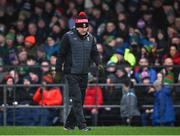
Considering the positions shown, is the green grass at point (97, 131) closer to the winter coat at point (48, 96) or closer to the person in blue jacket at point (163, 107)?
the person in blue jacket at point (163, 107)

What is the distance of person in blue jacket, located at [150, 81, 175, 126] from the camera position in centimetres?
1714

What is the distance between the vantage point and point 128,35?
20125 millimetres

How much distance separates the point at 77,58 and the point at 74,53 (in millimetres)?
111

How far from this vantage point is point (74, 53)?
14266mm

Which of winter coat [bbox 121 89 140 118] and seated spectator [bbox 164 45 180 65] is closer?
winter coat [bbox 121 89 140 118]

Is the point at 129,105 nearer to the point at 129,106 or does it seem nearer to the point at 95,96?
the point at 129,106

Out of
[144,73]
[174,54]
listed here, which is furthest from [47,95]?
[174,54]

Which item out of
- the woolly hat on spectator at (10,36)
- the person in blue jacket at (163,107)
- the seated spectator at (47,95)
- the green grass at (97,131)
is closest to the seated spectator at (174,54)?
the person in blue jacket at (163,107)

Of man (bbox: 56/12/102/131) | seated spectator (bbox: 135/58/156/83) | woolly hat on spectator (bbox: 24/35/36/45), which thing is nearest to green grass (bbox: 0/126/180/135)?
man (bbox: 56/12/102/131)

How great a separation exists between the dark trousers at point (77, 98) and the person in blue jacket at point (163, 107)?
3.22 m

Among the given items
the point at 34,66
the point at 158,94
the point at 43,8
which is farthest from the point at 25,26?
the point at 158,94

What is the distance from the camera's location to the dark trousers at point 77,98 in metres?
14.0

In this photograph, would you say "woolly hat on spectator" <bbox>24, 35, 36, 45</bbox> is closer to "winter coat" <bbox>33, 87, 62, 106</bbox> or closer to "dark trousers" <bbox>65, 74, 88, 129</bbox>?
"winter coat" <bbox>33, 87, 62, 106</bbox>

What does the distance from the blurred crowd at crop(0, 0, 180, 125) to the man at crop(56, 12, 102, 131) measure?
10.3 feet
